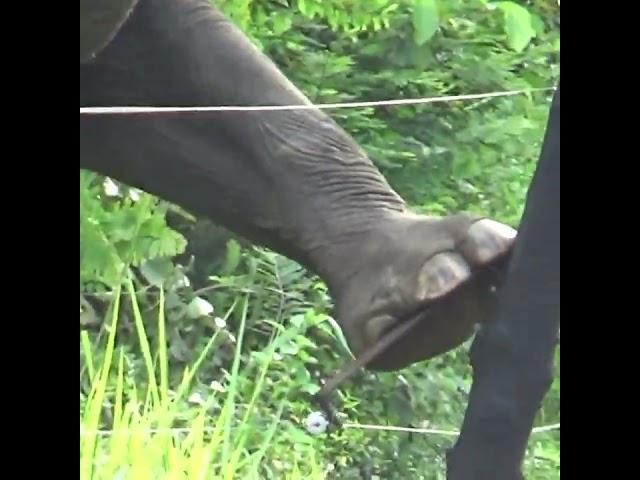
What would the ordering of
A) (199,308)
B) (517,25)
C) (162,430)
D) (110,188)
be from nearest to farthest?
(162,430) → (199,308) → (517,25) → (110,188)

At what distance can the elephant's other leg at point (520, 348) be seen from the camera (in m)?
0.78

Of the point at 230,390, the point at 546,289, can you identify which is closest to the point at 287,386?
the point at 230,390

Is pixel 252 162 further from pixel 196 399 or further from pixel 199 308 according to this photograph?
pixel 196 399

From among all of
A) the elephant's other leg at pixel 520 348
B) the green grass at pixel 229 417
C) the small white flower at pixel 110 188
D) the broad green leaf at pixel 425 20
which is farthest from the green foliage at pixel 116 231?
the elephant's other leg at pixel 520 348

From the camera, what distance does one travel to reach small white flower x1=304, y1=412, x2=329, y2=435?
98 centimetres

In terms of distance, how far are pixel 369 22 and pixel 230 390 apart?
15.2 inches

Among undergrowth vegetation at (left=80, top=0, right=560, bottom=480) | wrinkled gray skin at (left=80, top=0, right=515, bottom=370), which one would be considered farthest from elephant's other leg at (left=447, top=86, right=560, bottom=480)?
wrinkled gray skin at (left=80, top=0, right=515, bottom=370)

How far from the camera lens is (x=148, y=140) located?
3.71 ft

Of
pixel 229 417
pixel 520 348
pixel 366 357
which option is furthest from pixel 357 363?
pixel 520 348

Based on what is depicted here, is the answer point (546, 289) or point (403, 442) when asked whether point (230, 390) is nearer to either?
point (403, 442)

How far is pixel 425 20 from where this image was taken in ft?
3.78

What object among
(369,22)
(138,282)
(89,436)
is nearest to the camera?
(89,436)

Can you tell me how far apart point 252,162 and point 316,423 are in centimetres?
28

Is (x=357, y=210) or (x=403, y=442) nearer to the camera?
(x=403, y=442)
